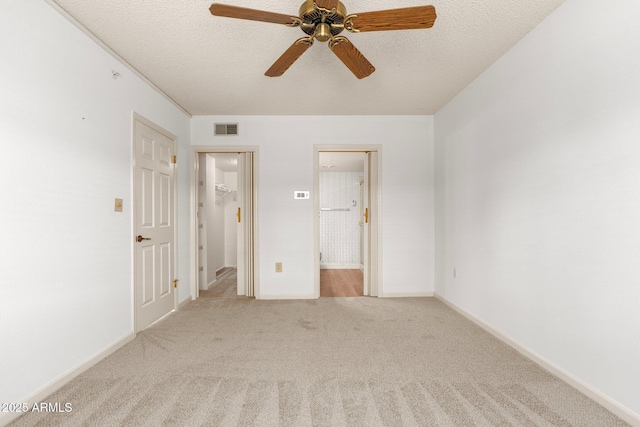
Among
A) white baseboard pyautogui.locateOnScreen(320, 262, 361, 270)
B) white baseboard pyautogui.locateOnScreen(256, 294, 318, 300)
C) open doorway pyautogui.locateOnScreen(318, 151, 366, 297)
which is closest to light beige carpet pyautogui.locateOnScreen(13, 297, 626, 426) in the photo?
white baseboard pyautogui.locateOnScreen(256, 294, 318, 300)

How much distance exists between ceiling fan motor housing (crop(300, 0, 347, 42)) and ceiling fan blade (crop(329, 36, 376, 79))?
0.06m

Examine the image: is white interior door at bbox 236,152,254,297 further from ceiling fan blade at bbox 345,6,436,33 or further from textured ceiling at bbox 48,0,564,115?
ceiling fan blade at bbox 345,6,436,33

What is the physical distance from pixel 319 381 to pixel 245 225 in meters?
2.57

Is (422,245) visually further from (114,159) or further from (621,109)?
(114,159)

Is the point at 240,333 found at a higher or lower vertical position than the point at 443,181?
lower

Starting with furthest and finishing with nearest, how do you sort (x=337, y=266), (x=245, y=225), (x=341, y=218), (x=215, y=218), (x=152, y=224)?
(x=341, y=218), (x=337, y=266), (x=215, y=218), (x=245, y=225), (x=152, y=224)

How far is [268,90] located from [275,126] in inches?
31.9

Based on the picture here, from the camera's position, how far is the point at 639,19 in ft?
4.83

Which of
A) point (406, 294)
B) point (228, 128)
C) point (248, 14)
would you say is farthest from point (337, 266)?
point (248, 14)

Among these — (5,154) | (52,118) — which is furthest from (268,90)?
(5,154)

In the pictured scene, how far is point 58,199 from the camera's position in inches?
72.6

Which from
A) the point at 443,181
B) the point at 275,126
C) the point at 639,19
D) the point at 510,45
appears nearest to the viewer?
the point at 639,19

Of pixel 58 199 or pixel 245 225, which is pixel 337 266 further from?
pixel 58 199

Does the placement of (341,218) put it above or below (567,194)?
below
